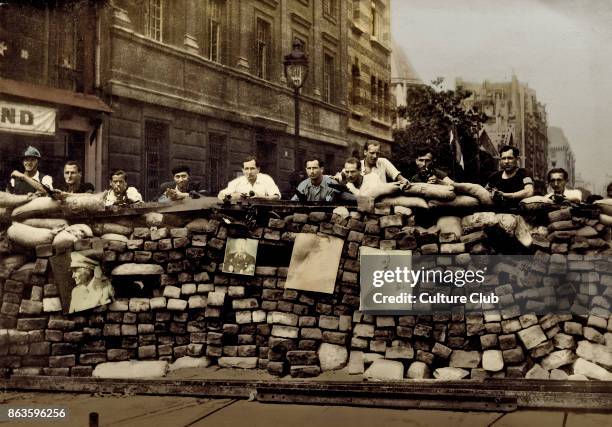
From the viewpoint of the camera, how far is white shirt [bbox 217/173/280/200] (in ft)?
15.1

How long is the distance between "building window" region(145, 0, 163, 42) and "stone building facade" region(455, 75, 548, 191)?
215cm

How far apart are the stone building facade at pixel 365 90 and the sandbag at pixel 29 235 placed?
2.35m

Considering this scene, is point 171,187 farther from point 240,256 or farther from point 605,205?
point 605,205

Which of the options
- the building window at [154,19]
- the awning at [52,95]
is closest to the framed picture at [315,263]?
the awning at [52,95]

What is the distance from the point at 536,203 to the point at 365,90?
152cm

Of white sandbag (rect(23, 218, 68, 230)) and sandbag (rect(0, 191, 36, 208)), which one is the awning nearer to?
sandbag (rect(0, 191, 36, 208))

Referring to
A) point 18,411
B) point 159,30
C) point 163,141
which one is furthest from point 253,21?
point 18,411

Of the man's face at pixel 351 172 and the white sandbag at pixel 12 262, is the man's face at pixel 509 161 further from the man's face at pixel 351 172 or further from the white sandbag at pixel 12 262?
the white sandbag at pixel 12 262

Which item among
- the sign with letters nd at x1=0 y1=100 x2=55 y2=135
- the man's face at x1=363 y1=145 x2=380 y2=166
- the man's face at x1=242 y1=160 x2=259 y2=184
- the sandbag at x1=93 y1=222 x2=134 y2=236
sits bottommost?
the sandbag at x1=93 y1=222 x2=134 y2=236

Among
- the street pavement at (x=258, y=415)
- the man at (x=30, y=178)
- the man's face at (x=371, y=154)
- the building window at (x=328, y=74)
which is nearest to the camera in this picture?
the street pavement at (x=258, y=415)

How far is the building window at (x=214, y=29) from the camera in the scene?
4.62 meters

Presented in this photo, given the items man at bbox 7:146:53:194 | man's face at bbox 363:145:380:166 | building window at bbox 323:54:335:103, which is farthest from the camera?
building window at bbox 323:54:335:103

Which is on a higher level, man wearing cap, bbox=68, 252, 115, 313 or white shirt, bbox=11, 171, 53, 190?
white shirt, bbox=11, 171, 53, 190

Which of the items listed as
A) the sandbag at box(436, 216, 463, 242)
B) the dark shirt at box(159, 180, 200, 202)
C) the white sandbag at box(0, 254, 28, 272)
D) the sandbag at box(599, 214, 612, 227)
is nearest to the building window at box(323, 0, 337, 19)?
the dark shirt at box(159, 180, 200, 202)
